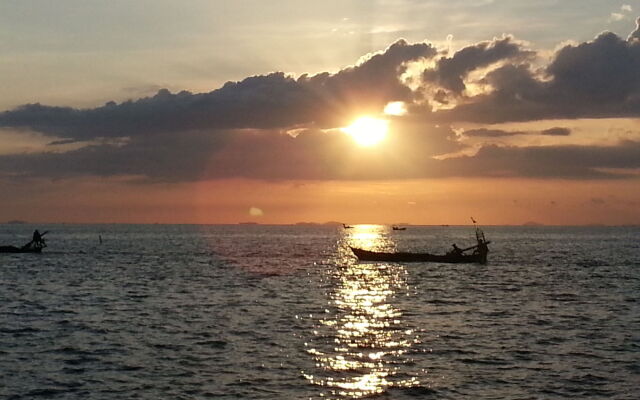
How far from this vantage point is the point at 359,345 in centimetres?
3891

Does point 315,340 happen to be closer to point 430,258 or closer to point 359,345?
point 359,345

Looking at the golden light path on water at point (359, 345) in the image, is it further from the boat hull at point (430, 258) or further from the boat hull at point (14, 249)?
the boat hull at point (14, 249)

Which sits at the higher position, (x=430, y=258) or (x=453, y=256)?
(x=453, y=256)

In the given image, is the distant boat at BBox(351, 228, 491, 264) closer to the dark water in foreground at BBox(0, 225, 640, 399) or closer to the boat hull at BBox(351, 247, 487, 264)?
the boat hull at BBox(351, 247, 487, 264)

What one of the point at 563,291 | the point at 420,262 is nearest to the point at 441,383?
the point at 563,291

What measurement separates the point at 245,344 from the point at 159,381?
340 inches

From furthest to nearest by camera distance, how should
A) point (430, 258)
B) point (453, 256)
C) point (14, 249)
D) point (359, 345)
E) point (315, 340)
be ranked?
point (14, 249)
point (430, 258)
point (453, 256)
point (315, 340)
point (359, 345)

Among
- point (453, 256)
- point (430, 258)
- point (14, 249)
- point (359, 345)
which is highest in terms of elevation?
point (14, 249)

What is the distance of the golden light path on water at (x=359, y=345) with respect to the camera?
3066cm

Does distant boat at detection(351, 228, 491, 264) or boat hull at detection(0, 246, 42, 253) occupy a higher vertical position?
boat hull at detection(0, 246, 42, 253)

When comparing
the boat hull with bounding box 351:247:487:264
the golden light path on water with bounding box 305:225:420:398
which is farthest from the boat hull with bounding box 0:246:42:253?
the golden light path on water with bounding box 305:225:420:398

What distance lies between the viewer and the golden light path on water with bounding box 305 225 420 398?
30656 millimetres

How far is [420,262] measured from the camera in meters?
113

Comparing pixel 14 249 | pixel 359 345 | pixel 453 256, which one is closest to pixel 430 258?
pixel 453 256
